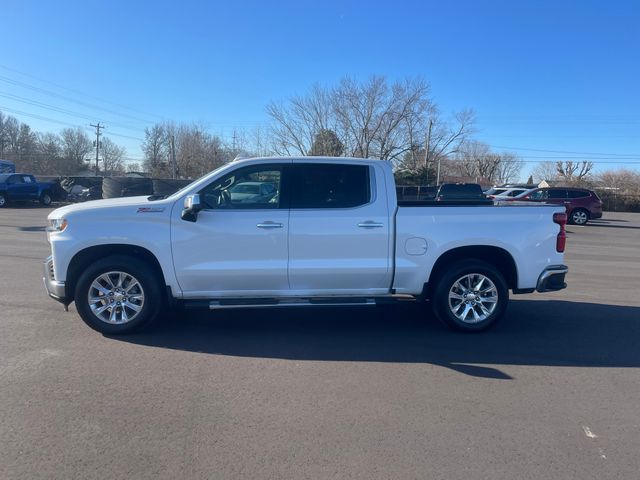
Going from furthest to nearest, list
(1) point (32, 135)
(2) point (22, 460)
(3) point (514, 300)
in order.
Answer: (1) point (32, 135), (3) point (514, 300), (2) point (22, 460)

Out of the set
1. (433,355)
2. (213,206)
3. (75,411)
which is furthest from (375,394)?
(213,206)

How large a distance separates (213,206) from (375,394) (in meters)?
2.70

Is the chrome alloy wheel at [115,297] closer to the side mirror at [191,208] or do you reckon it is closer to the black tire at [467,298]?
the side mirror at [191,208]

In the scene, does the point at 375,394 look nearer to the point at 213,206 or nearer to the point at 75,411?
the point at 75,411

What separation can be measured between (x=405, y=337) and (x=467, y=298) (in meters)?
0.86

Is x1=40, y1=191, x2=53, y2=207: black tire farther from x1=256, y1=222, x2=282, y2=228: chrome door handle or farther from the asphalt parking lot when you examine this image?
x1=256, y1=222, x2=282, y2=228: chrome door handle

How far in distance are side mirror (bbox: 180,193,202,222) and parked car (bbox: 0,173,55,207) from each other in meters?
26.6

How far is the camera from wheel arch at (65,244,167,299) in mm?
5527

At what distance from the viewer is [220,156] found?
51250mm

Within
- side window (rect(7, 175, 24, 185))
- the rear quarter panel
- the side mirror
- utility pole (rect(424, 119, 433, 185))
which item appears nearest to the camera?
the side mirror

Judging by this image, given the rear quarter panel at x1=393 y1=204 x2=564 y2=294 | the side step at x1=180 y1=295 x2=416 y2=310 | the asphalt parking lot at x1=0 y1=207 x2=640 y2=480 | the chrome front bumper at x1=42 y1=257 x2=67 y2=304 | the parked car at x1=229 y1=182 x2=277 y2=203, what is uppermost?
the parked car at x1=229 y1=182 x2=277 y2=203

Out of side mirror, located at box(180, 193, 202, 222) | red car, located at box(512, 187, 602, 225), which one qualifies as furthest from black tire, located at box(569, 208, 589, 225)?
side mirror, located at box(180, 193, 202, 222)

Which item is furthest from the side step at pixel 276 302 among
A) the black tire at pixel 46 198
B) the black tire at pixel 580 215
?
the black tire at pixel 46 198

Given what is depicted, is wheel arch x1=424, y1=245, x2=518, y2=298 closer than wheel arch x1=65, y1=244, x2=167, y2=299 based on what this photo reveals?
No
